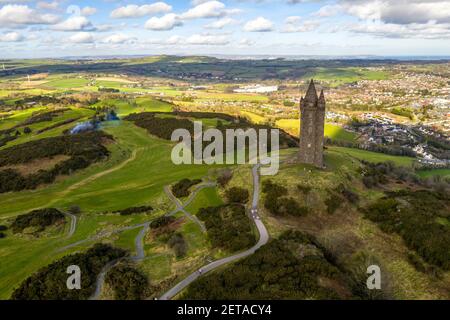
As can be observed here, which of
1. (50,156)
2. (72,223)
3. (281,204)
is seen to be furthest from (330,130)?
(72,223)

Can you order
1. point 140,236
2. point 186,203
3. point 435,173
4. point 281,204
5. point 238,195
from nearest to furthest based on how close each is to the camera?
point 140,236
point 281,204
point 238,195
point 186,203
point 435,173

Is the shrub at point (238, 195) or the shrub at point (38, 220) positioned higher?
the shrub at point (238, 195)

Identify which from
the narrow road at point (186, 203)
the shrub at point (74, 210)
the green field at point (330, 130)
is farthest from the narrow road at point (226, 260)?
the green field at point (330, 130)

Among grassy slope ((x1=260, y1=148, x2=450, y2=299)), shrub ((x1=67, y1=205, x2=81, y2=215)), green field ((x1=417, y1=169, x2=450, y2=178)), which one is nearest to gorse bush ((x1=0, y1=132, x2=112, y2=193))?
shrub ((x1=67, y1=205, x2=81, y2=215))

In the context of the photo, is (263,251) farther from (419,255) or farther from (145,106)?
(145,106)

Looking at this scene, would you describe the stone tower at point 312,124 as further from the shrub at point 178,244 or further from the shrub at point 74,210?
the shrub at point 74,210

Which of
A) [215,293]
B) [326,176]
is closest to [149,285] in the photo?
[215,293]

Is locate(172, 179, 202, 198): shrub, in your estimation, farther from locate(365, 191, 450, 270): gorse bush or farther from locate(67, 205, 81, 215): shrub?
locate(365, 191, 450, 270): gorse bush

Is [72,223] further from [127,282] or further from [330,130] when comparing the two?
[330,130]
